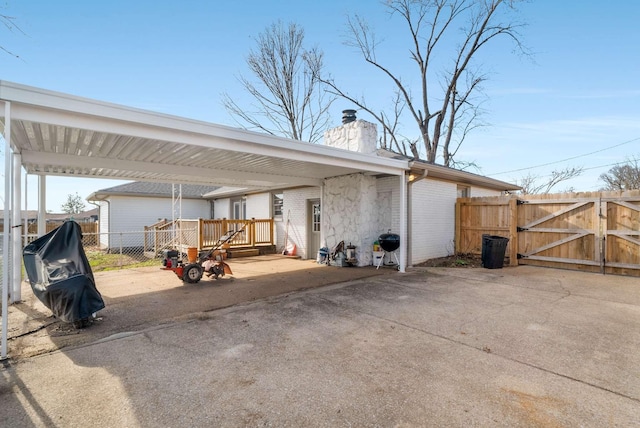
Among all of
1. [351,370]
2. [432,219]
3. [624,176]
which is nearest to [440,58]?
[432,219]

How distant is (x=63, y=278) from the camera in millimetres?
3988

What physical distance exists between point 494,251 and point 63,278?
369 inches

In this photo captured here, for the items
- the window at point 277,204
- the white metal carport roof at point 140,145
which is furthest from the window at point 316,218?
the white metal carport roof at point 140,145

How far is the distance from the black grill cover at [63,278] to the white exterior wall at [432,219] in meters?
7.59

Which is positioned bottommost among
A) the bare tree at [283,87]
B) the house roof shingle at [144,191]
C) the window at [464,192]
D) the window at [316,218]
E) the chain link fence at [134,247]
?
the chain link fence at [134,247]

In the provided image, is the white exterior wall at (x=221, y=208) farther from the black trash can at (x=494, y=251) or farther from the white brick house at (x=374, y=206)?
the black trash can at (x=494, y=251)

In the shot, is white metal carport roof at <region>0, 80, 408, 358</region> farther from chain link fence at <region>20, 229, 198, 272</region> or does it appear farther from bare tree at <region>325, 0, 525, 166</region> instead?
bare tree at <region>325, 0, 525, 166</region>

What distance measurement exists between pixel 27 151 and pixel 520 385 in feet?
27.6

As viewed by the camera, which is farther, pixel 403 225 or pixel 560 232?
pixel 560 232

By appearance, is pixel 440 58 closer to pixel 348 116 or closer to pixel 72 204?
pixel 348 116

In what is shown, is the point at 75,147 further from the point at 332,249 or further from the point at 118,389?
the point at 332,249

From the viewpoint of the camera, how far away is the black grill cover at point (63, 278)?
397 centimetres

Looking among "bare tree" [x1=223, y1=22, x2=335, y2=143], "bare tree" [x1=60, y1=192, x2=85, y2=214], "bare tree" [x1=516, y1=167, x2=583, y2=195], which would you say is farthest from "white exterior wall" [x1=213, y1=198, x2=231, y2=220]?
"bare tree" [x1=60, y1=192, x2=85, y2=214]

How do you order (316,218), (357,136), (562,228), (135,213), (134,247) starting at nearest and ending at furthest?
(562,228), (357,136), (316,218), (134,247), (135,213)
